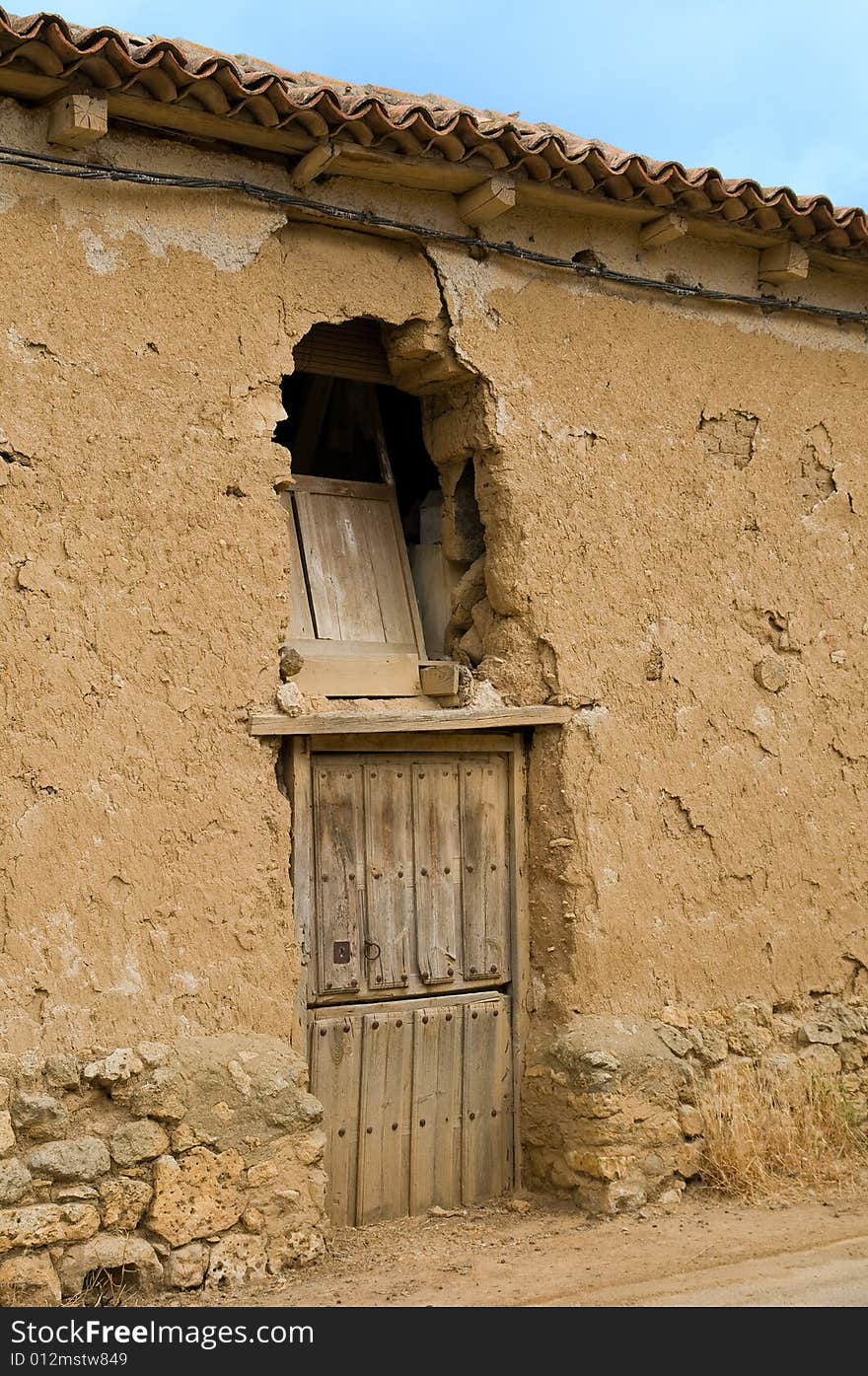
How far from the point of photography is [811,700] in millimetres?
6738

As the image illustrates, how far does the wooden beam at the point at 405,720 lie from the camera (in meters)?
5.36

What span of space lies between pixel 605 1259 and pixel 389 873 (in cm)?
169

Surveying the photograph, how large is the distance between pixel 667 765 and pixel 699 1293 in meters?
2.23

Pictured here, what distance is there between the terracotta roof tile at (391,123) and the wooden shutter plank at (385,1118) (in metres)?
3.47

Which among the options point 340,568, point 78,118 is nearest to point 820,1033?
point 340,568

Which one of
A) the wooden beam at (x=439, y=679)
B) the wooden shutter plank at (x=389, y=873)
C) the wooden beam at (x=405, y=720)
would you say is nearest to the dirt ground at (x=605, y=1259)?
the wooden shutter plank at (x=389, y=873)

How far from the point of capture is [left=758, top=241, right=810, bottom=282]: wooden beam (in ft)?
21.6

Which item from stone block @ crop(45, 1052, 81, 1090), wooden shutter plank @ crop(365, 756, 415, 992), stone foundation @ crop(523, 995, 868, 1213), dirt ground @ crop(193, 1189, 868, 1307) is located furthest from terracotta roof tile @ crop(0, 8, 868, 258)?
dirt ground @ crop(193, 1189, 868, 1307)

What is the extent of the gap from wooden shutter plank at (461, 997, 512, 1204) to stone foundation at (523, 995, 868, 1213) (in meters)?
0.10

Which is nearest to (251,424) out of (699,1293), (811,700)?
(811,700)

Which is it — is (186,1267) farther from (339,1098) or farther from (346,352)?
(346,352)

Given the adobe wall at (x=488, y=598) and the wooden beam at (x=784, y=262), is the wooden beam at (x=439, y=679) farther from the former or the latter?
the wooden beam at (x=784, y=262)
